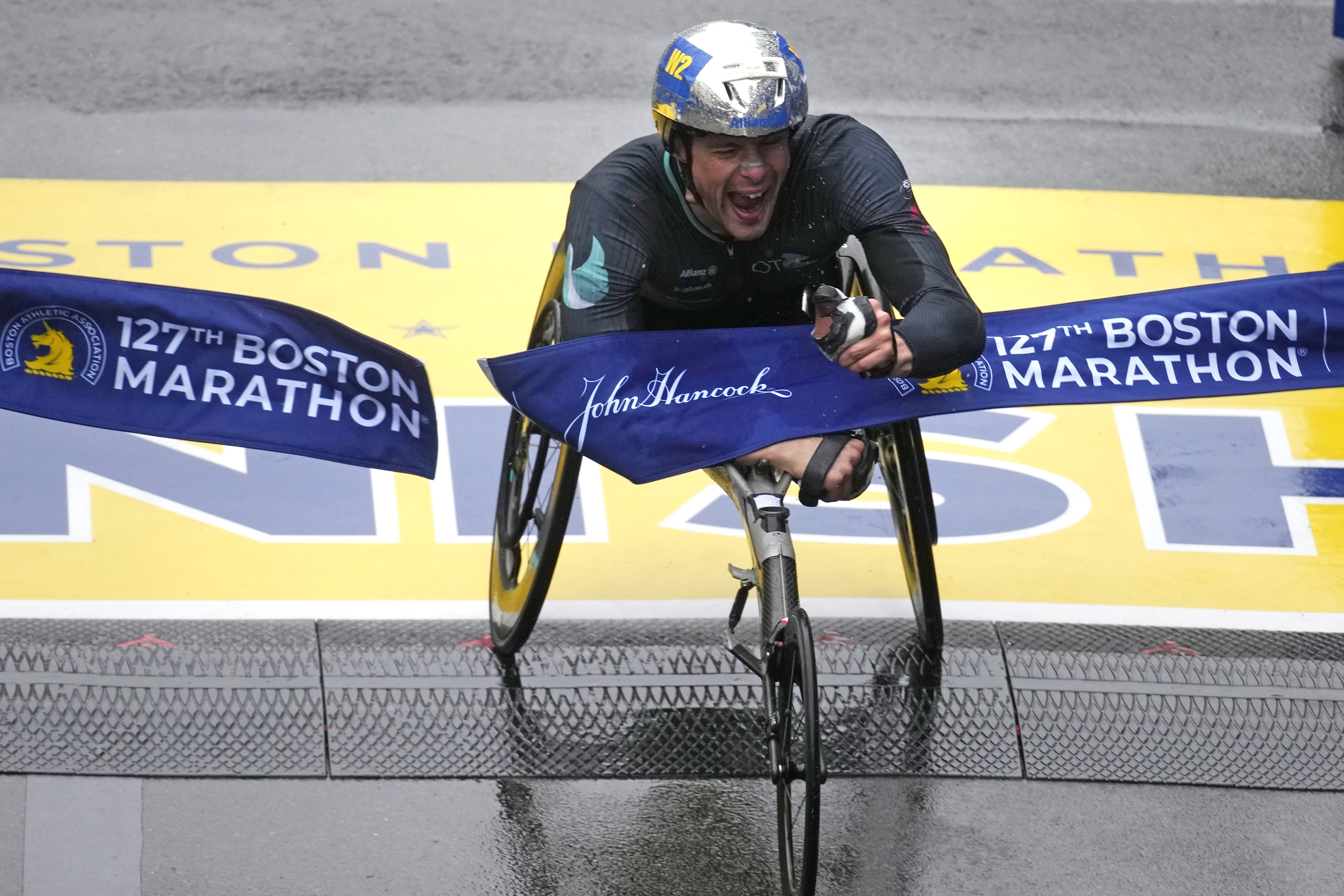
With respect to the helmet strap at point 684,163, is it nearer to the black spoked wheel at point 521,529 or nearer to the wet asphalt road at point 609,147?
the black spoked wheel at point 521,529

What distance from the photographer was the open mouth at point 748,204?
4.24 m

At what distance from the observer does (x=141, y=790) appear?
4.67 m

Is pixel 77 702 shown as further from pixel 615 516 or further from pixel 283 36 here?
pixel 283 36

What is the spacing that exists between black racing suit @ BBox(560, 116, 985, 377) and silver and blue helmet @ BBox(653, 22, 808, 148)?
0.24 metres

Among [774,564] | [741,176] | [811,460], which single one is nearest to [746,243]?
[741,176]

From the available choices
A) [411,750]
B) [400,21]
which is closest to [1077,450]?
[411,750]

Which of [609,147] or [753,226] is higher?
[753,226]

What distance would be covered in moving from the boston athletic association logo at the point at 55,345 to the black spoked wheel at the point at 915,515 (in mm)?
2095

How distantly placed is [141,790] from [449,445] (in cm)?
195

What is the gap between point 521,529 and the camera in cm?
523

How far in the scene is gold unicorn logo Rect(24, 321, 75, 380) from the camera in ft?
13.6

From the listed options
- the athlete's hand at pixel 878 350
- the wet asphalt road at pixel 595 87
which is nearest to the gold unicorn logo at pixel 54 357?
the athlete's hand at pixel 878 350

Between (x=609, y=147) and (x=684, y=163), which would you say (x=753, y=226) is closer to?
(x=684, y=163)

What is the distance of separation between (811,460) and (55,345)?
1944 millimetres
